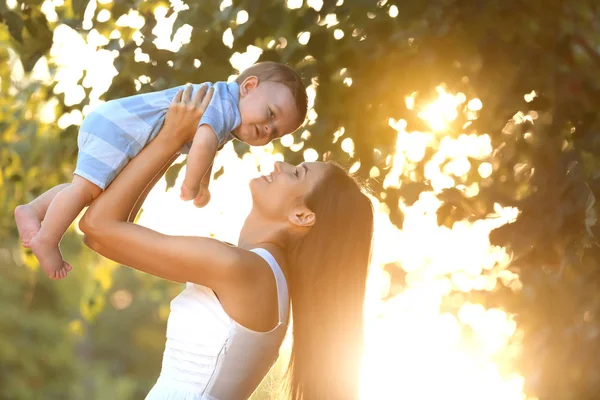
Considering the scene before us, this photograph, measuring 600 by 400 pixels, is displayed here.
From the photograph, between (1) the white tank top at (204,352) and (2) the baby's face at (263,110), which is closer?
(1) the white tank top at (204,352)

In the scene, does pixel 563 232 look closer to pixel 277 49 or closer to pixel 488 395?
pixel 277 49

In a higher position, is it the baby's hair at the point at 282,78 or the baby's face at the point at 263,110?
the baby's hair at the point at 282,78

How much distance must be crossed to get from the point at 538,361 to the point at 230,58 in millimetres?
2181

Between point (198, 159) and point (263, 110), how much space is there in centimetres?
36

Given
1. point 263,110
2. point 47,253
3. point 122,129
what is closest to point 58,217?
point 47,253

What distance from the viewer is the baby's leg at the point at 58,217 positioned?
3172mm

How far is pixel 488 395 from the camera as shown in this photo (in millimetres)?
7168

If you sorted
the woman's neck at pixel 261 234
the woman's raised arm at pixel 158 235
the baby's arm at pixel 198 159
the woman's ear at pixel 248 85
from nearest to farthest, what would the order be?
1. the woman's raised arm at pixel 158 235
2. the baby's arm at pixel 198 159
3. the woman's neck at pixel 261 234
4. the woman's ear at pixel 248 85

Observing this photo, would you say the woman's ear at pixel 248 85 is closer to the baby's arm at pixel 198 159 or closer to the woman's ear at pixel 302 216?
the baby's arm at pixel 198 159

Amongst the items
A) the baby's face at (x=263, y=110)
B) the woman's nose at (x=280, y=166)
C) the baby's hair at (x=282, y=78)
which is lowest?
the woman's nose at (x=280, y=166)

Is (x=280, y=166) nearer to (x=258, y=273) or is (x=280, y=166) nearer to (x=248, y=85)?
(x=248, y=85)

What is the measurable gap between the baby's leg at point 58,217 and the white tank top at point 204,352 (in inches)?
16.7

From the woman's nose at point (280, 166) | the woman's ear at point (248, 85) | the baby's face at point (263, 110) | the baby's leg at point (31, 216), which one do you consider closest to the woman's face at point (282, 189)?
the woman's nose at point (280, 166)

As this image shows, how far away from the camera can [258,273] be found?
308 cm
